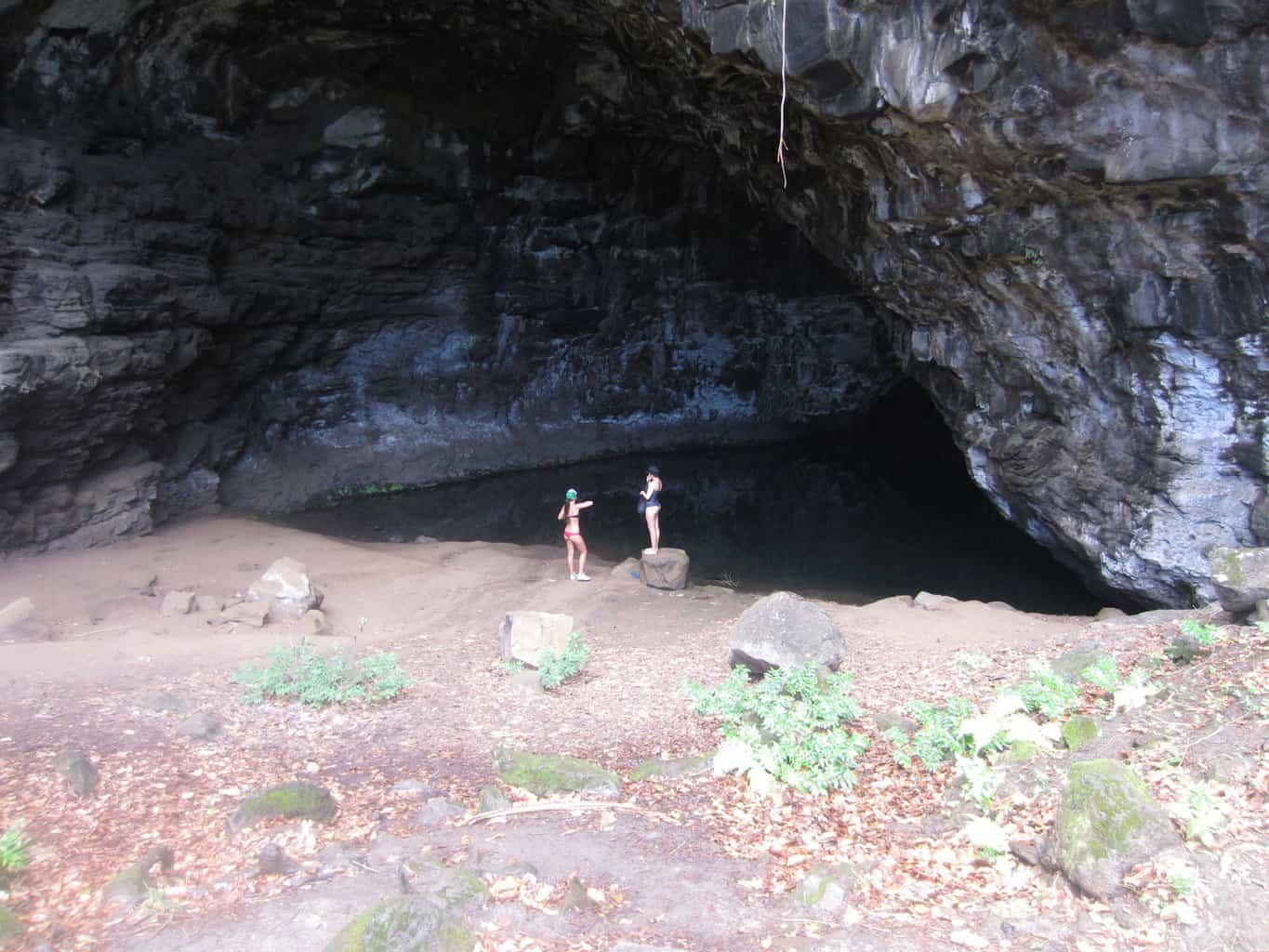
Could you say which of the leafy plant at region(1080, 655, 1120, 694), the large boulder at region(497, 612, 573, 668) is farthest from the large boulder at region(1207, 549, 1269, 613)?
the large boulder at region(497, 612, 573, 668)

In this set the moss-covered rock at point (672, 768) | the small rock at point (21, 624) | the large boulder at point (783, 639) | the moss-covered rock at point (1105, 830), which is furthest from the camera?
the small rock at point (21, 624)

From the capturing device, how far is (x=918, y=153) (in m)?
11.8

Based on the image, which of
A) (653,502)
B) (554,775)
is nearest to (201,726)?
(554,775)

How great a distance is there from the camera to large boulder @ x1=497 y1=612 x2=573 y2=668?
9047 mm

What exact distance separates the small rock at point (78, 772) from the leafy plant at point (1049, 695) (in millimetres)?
6567

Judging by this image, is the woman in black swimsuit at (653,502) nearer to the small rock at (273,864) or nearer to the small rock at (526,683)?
the small rock at (526,683)

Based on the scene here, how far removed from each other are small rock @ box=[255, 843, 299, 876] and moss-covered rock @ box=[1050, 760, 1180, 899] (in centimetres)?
432

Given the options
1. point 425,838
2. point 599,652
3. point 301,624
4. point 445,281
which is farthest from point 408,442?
point 425,838

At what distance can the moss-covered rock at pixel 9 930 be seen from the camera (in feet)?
14.2

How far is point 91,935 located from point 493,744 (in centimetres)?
316

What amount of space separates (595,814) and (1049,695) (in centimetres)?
333

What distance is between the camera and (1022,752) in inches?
229

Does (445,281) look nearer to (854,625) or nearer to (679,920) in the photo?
(854,625)

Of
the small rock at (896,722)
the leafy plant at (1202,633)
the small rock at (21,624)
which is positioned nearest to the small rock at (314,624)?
the small rock at (21,624)
